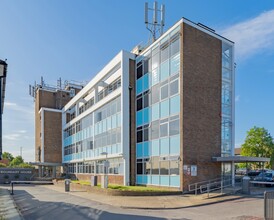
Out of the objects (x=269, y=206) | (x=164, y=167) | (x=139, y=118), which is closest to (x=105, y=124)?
(x=139, y=118)

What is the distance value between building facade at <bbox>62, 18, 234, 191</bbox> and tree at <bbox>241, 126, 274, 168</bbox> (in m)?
28.9

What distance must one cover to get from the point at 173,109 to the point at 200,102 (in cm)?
209

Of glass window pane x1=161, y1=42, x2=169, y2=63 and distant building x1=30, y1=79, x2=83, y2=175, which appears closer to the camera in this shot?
glass window pane x1=161, y1=42, x2=169, y2=63

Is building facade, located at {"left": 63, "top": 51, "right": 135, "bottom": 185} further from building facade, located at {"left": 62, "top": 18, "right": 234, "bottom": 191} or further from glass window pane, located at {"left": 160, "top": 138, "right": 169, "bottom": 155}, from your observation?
glass window pane, located at {"left": 160, "top": 138, "right": 169, "bottom": 155}

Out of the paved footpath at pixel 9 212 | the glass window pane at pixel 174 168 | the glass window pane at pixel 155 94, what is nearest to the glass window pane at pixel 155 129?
the glass window pane at pixel 155 94

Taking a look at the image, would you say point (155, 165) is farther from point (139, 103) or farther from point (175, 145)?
point (139, 103)

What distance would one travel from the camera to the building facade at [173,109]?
72.1 ft

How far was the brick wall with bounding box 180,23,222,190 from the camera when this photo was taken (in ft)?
71.2

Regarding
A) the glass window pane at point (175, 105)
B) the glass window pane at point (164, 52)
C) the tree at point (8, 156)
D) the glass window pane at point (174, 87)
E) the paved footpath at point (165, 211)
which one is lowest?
the tree at point (8, 156)

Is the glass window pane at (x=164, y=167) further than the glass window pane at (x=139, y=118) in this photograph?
A: No

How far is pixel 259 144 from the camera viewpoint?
51.2 meters

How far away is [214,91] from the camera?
935 inches

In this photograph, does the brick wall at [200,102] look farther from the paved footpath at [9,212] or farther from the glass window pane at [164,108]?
the paved footpath at [9,212]

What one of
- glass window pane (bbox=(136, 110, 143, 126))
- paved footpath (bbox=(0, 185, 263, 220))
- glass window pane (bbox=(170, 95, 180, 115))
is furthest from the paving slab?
glass window pane (bbox=(136, 110, 143, 126))
